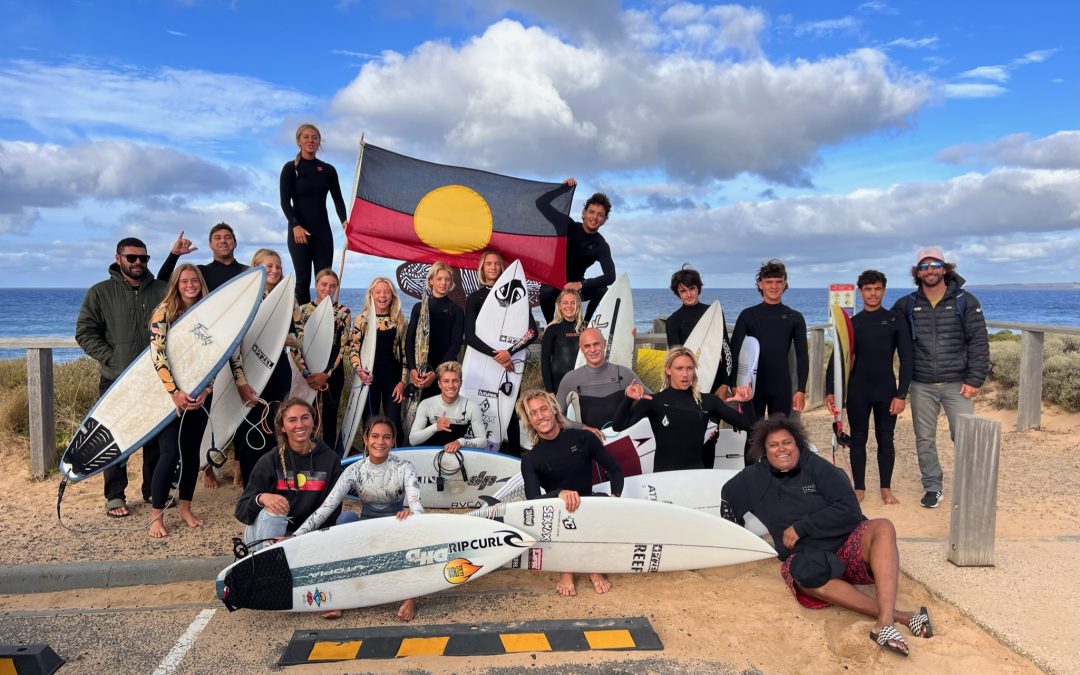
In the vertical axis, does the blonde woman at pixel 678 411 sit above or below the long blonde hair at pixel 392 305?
below

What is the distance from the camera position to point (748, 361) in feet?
16.9

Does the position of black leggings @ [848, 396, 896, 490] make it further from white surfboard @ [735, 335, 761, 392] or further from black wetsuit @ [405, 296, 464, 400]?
black wetsuit @ [405, 296, 464, 400]

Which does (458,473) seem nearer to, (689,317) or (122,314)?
(689,317)

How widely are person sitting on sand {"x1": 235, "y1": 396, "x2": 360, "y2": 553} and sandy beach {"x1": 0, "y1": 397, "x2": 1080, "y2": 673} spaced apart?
0.47m

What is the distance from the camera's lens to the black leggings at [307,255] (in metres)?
6.25

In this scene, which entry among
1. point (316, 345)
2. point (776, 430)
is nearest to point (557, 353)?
point (316, 345)

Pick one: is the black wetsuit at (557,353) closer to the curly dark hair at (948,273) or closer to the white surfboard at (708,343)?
the white surfboard at (708,343)

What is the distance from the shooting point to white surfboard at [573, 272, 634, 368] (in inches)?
243

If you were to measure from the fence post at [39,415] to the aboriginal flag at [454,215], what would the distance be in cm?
271

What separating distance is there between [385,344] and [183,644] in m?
2.52

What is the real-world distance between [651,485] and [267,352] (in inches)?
112

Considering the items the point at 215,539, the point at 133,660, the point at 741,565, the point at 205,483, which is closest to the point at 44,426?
the point at 205,483

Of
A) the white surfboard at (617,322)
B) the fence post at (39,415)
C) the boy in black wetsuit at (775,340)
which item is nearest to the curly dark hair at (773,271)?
the boy in black wetsuit at (775,340)

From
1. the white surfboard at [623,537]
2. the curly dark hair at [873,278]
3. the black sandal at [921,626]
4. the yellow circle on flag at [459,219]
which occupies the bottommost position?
the black sandal at [921,626]
